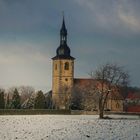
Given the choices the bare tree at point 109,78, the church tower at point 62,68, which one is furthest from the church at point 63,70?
the bare tree at point 109,78

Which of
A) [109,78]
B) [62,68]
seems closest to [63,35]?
[62,68]

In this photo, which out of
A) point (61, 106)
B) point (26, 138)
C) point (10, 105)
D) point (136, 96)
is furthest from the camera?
point (136, 96)

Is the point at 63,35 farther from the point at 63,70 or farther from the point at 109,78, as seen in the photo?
the point at 109,78

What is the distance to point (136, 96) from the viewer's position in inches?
6284

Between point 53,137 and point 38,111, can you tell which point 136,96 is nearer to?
point 38,111

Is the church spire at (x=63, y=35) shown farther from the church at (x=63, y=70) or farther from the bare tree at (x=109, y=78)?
the bare tree at (x=109, y=78)

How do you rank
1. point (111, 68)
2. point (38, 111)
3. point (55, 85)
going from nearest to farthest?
point (111, 68) < point (38, 111) < point (55, 85)

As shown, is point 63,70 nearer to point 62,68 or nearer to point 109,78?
point 62,68

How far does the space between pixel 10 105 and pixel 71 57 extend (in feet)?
177

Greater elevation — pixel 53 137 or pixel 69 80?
pixel 69 80

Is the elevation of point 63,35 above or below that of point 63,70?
above

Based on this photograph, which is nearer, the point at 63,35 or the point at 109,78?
the point at 109,78

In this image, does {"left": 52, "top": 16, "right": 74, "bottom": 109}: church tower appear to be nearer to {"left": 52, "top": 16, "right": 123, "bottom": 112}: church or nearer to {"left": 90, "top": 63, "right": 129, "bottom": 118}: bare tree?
{"left": 52, "top": 16, "right": 123, "bottom": 112}: church

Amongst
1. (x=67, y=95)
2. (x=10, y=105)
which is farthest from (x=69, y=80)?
(x=10, y=105)
